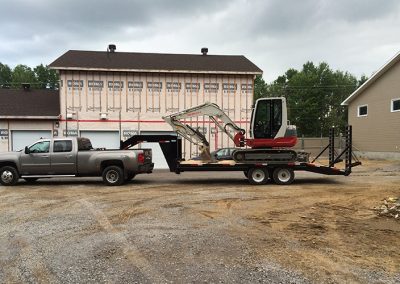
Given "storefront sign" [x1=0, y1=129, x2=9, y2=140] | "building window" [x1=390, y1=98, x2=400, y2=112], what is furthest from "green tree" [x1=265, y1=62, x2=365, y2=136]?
"storefront sign" [x1=0, y1=129, x2=9, y2=140]

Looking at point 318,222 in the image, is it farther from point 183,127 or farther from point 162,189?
point 183,127

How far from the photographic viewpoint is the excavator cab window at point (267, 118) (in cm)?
1559

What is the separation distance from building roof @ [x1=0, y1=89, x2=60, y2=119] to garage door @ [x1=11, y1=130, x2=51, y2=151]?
101cm

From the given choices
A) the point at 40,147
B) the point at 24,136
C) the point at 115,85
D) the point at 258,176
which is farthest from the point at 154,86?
the point at 258,176

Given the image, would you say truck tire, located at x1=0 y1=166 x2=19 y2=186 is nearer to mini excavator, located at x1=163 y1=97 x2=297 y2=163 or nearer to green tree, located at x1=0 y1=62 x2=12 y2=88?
mini excavator, located at x1=163 y1=97 x2=297 y2=163

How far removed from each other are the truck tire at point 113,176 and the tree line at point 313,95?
→ 54.0 meters

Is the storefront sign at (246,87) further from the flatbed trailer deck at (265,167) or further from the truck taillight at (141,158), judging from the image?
the truck taillight at (141,158)

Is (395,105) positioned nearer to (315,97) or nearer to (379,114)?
(379,114)

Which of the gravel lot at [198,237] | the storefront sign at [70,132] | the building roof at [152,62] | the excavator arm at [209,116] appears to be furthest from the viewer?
the building roof at [152,62]

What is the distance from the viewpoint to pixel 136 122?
85.6ft

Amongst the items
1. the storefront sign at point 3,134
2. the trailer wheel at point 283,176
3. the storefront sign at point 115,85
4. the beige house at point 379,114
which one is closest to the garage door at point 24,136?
the storefront sign at point 3,134

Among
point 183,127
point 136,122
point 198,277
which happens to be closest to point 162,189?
point 183,127

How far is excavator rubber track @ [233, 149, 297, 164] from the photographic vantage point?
1548 cm

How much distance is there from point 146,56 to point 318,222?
22788mm
